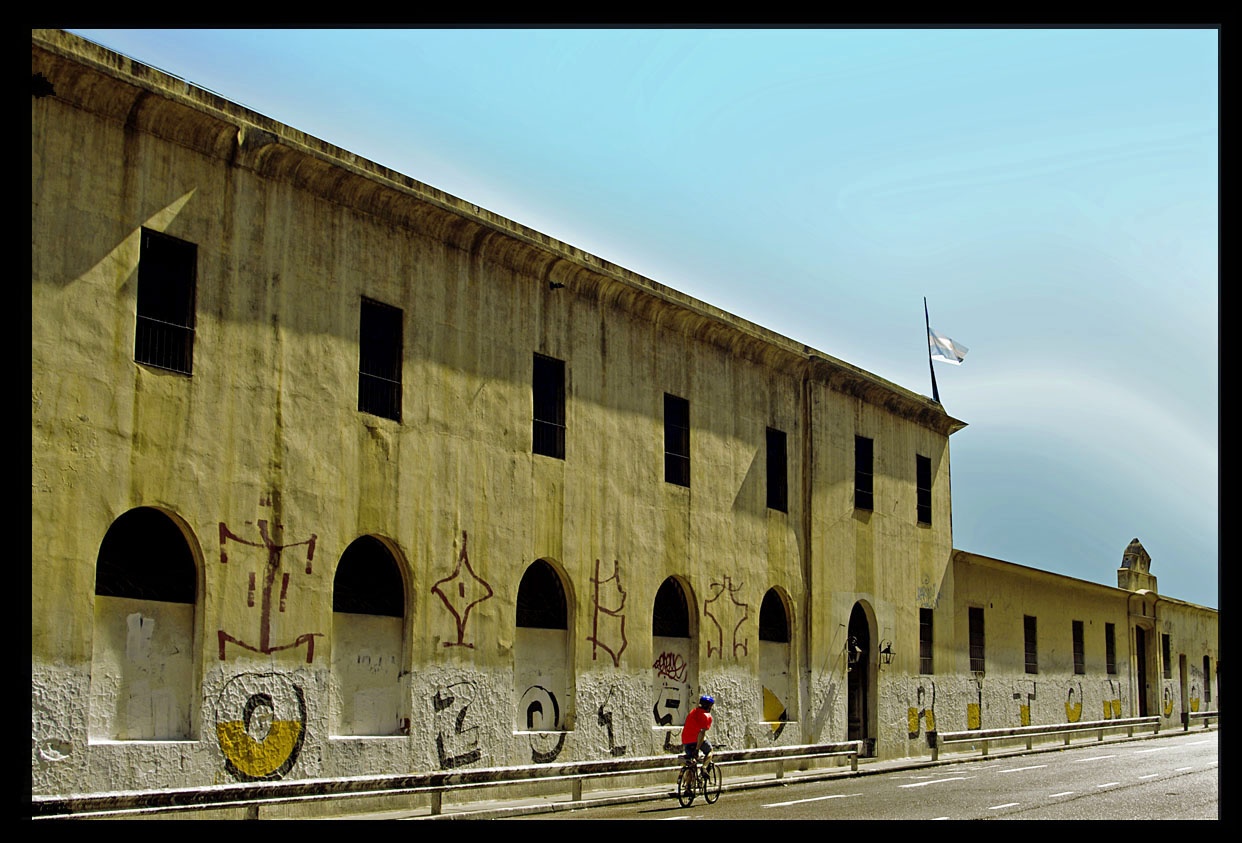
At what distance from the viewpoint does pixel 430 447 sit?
19734 mm

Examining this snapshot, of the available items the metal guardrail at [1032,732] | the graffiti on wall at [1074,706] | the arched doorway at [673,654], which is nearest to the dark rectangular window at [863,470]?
the metal guardrail at [1032,732]

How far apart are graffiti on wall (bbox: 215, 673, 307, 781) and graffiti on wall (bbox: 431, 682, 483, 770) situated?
8.32 ft

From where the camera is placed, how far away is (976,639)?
3716 centimetres

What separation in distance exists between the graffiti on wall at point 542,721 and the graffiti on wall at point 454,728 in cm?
131

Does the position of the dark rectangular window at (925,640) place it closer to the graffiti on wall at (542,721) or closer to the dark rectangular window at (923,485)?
the dark rectangular window at (923,485)

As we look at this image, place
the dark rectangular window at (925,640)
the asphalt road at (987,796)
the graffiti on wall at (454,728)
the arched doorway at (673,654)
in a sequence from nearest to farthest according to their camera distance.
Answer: the asphalt road at (987,796) → the graffiti on wall at (454,728) → the arched doorway at (673,654) → the dark rectangular window at (925,640)

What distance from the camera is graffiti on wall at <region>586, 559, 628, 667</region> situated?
2261 centimetres

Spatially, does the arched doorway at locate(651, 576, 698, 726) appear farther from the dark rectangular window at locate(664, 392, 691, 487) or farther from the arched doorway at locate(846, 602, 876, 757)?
the arched doorway at locate(846, 602, 876, 757)

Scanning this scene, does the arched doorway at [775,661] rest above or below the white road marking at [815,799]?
above

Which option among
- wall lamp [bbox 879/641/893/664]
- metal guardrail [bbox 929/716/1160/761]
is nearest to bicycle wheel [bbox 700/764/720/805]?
wall lamp [bbox 879/641/893/664]

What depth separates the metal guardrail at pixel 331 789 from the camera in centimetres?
1369

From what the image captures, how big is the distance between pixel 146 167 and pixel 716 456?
43.1ft
